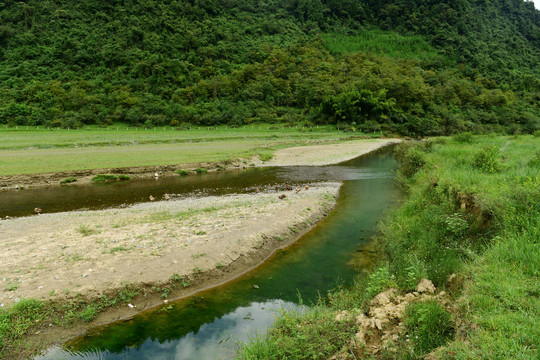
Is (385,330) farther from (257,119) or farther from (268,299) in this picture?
(257,119)

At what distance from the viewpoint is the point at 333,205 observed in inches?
867

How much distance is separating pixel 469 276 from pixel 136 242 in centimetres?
1280

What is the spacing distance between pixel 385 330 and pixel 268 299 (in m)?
5.10

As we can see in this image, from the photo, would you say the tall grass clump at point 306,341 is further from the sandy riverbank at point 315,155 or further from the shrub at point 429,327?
the sandy riverbank at point 315,155

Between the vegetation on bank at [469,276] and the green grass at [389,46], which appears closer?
the vegetation on bank at [469,276]

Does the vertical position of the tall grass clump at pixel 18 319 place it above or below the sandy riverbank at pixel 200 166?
below

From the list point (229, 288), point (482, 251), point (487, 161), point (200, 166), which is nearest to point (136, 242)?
point (229, 288)

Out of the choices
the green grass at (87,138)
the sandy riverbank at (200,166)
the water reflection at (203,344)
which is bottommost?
the water reflection at (203,344)

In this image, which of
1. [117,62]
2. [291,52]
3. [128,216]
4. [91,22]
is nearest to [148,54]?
[117,62]

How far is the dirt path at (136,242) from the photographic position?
10.6 meters

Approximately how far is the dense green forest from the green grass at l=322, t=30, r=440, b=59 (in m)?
0.81

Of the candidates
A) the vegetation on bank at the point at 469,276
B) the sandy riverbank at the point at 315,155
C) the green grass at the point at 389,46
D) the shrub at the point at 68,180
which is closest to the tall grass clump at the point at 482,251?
the vegetation on bank at the point at 469,276

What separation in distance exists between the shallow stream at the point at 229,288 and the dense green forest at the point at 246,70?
205ft

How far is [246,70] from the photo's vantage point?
130375 millimetres
